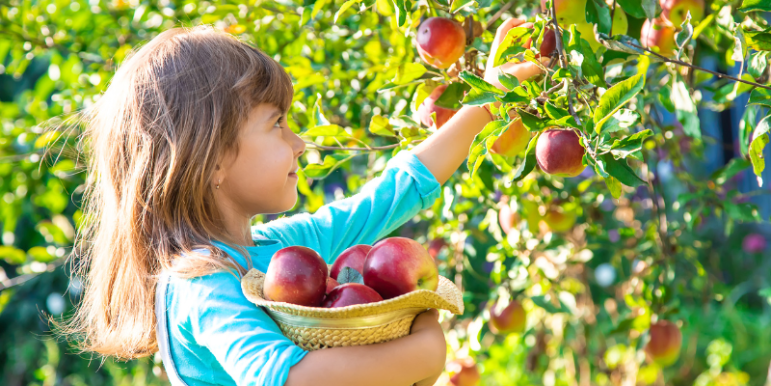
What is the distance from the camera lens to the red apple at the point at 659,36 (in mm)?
1273

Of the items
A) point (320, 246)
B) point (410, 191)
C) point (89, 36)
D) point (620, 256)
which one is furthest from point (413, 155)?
point (89, 36)

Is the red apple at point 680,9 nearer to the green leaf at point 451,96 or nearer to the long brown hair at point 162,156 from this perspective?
the green leaf at point 451,96

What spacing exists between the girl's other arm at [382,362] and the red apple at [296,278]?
0.27 feet

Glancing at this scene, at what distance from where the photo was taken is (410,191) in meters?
1.22

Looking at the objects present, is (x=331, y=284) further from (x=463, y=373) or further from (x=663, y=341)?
(x=663, y=341)

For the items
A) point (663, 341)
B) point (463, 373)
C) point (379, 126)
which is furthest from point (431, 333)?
point (663, 341)

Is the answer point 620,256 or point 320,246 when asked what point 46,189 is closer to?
point 320,246

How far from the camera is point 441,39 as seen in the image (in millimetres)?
1197

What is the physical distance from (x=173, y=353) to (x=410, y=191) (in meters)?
0.49

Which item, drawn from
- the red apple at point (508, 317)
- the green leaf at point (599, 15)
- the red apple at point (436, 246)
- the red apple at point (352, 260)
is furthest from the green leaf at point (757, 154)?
the red apple at point (436, 246)

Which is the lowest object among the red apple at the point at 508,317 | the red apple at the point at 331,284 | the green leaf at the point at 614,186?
the red apple at the point at 508,317

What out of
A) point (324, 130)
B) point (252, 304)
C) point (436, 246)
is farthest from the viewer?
point (436, 246)

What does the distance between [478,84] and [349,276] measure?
316mm

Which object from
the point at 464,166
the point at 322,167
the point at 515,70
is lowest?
the point at 464,166
